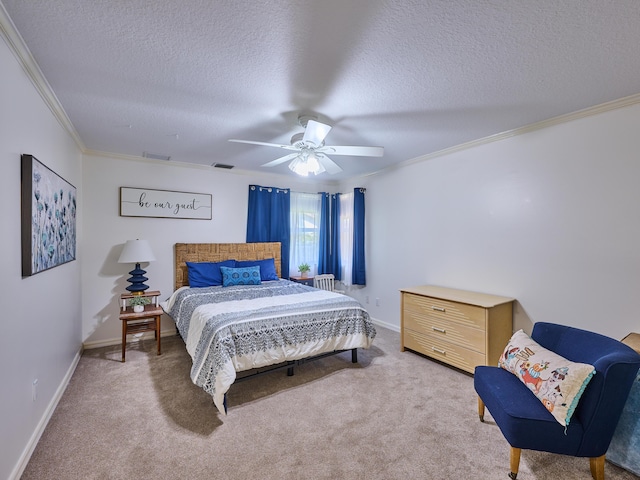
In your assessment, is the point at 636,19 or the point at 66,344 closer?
the point at 636,19

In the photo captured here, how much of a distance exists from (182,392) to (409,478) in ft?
6.49

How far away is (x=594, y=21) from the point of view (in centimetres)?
148

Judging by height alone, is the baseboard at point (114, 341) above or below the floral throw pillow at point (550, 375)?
below

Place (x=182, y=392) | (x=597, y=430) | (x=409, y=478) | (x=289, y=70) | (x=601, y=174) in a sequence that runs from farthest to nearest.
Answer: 1. (x=182, y=392)
2. (x=601, y=174)
3. (x=289, y=70)
4. (x=409, y=478)
5. (x=597, y=430)

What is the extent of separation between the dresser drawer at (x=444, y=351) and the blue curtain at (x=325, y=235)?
2.13 meters

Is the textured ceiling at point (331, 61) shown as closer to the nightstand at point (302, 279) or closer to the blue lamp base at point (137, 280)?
the blue lamp base at point (137, 280)

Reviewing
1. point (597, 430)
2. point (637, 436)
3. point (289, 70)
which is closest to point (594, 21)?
point (289, 70)

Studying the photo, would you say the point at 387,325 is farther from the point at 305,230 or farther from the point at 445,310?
the point at 305,230

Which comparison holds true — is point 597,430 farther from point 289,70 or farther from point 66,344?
point 66,344

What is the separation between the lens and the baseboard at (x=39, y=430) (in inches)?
66.1

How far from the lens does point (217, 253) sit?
4.50m

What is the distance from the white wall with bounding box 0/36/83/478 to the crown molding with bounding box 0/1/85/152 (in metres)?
0.03

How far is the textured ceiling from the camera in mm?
1443

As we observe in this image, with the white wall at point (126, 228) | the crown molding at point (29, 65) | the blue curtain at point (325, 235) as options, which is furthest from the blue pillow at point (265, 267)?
the crown molding at point (29, 65)
